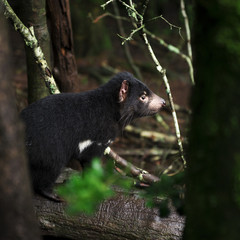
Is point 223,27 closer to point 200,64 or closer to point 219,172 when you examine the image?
point 200,64

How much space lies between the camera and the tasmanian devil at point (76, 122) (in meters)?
3.29

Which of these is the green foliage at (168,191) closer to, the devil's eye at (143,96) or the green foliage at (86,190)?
the green foliage at (86,190)

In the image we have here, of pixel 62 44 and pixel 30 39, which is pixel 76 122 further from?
pixel 62 44

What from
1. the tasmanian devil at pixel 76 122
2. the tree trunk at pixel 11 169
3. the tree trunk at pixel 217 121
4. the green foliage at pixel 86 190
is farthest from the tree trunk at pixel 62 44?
the green foliage at pixel 86 190

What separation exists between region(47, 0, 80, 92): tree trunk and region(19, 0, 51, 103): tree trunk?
3.3 inches

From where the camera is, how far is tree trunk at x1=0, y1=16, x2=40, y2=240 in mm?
1760

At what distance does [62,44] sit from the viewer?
14.7 feet

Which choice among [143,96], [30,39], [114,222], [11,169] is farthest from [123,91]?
[11,169]

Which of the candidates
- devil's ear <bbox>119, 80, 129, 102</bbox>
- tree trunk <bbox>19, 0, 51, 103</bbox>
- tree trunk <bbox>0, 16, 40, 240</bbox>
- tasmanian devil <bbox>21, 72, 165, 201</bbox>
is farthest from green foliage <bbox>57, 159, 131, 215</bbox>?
tree trunk <bbox>19, 0, 51, 103</bbox>

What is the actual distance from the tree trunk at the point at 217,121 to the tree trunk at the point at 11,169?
2.44ft

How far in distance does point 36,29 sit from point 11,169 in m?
2.82

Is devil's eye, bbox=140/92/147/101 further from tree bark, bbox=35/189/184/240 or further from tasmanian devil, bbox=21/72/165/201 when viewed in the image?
tree bark, bbox=35/189/184/240

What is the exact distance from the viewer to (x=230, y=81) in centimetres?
162

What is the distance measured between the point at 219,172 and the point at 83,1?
25.9ft
